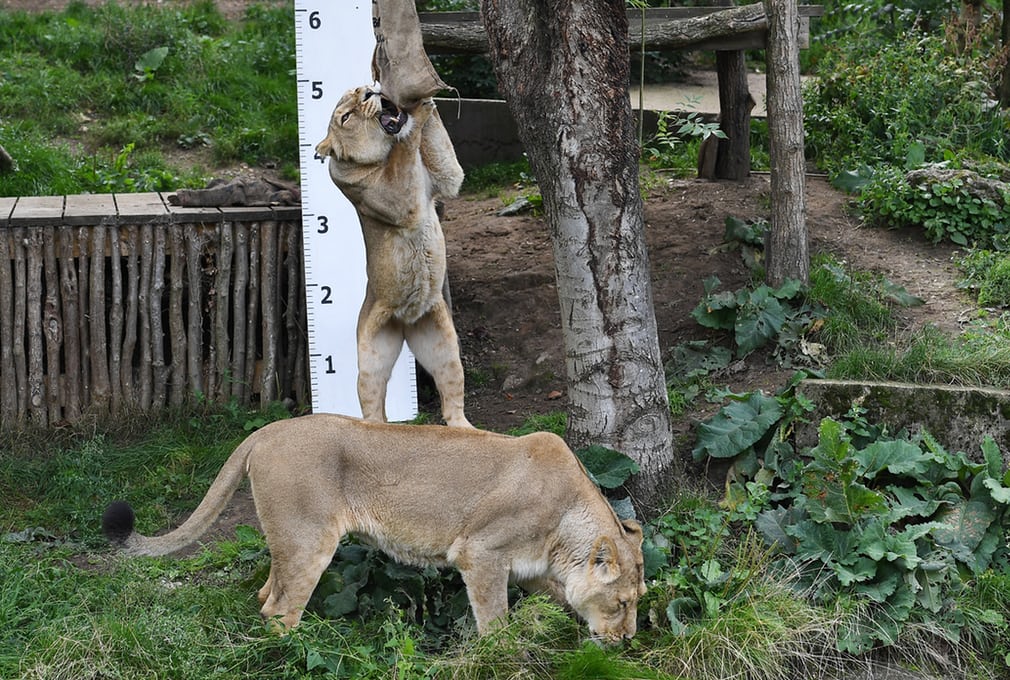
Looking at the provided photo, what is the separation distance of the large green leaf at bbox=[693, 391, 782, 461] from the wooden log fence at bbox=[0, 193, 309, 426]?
3516 mm

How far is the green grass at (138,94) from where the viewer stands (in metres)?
12.1

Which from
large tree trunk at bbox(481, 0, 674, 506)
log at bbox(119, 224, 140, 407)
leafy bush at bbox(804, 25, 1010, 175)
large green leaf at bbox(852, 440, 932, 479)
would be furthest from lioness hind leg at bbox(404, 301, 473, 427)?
leafy bush at bbox(804, 25, 1010, 175)

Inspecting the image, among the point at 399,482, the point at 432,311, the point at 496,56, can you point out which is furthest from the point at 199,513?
the point at 496,56

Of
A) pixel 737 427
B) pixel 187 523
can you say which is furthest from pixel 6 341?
pixel 737 427

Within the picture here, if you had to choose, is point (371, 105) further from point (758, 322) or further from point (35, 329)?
point (35, 329)

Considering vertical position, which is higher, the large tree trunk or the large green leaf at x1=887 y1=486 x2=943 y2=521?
the large tree trunk

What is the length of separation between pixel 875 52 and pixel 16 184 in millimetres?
9399

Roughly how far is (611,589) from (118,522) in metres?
Answer: 2.34

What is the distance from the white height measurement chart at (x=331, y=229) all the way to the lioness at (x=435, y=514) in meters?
2.94

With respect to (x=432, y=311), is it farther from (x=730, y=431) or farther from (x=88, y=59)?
(x=88, y=59)

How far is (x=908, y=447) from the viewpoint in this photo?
21.1 ft

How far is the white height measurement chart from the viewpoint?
8.78 m

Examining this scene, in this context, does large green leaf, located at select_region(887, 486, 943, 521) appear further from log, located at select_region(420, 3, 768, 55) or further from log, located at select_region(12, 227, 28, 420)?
log, located at select_region(12, 227, 28, 420)

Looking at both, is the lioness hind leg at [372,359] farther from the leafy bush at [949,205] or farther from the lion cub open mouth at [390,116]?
the leafy bush at [949,205]
